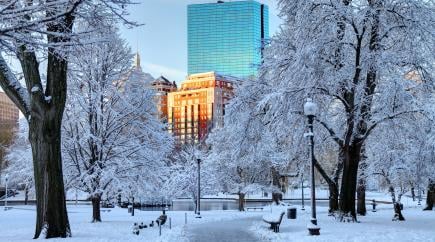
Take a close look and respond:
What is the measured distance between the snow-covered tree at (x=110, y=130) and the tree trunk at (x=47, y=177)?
9.88 m

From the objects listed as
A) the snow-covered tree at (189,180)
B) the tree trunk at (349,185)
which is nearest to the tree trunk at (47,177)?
the tree trunk at (349,185)

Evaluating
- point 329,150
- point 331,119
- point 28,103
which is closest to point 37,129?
point 28,103

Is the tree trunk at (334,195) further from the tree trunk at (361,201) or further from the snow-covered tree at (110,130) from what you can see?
the snow-covered tree at (110,130)

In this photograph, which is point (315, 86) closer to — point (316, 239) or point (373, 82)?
point (373, 82)

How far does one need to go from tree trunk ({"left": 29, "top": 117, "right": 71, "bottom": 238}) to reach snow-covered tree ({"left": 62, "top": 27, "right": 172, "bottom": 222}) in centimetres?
988

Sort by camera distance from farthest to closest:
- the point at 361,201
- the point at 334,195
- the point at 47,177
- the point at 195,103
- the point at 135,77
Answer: the point at 195,103
the point at 361,201
the point at 135,77
the point at 334,195
the point at 47,177

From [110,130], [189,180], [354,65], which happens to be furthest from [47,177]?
[189,180]

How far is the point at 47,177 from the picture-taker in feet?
54.6

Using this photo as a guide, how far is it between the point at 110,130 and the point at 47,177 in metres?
12.0

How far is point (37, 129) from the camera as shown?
16.6 m

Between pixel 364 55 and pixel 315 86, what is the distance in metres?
2.17

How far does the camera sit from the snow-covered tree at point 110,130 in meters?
27.2

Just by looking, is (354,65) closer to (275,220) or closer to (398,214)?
(275,220)

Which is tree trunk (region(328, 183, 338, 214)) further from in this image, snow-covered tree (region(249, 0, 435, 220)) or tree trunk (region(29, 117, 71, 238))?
tree trunk (region(29, 117, 71, 238))
